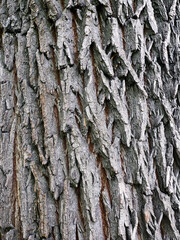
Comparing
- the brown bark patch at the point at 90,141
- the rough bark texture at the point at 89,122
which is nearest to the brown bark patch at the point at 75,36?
the rough bark texture at the point at 89,122

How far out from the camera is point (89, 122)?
1.19m

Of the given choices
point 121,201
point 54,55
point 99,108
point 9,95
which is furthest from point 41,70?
point 121,201

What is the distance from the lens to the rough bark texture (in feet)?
3.78

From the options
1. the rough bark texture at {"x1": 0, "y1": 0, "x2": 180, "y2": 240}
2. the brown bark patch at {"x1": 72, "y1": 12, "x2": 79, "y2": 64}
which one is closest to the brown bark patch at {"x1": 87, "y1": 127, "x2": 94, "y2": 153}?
the rough bark texture at {"x1": 0, "y1": 0, "x2": 180, "y2": 240}

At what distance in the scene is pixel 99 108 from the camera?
1212 millimetres

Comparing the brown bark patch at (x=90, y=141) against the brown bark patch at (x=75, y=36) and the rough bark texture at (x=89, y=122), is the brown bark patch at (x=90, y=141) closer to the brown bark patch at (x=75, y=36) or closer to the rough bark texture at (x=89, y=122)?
the rough bark texture at (x=89, y=122)

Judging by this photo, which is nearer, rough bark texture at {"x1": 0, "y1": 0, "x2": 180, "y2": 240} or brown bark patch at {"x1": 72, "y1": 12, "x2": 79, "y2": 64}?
rough bark texture at {"x1": 0, "y1": 0, "x2": 180, "y2": 240}

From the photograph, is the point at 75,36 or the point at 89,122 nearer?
the point at 89,122

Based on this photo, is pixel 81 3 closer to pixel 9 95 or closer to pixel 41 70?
pixel 41 70

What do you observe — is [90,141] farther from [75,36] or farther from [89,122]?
[75,36]

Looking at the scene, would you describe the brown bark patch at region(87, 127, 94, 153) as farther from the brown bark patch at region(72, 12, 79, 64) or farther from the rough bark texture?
the brown bark patch at region(72, 12, 79, 64)

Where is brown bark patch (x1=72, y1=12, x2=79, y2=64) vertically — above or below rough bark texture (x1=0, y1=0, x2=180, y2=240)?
above

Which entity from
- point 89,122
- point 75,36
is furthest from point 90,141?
point 75,36

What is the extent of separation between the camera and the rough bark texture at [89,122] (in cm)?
115
